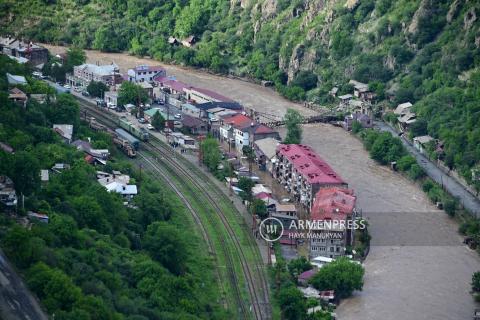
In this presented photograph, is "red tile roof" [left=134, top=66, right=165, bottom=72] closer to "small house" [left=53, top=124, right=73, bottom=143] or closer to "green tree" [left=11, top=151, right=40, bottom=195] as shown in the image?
"small house" [left=53, top=124, right=73, bottom=143]

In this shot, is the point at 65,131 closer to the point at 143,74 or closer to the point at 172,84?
the point at 172,84

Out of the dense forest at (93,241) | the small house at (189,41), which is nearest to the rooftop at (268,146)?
the dense forest at (93,241)

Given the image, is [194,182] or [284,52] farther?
[284,52]

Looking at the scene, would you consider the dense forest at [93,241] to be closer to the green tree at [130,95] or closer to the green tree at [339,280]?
the green tree at [339,280]

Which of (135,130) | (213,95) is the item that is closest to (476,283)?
(135,130)

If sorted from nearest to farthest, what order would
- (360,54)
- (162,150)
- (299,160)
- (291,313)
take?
(291,313) < (299,160) < (162,150) < (360,54)

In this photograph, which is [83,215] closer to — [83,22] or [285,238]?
[285,238]

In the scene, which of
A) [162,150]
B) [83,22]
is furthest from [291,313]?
[83,22]
